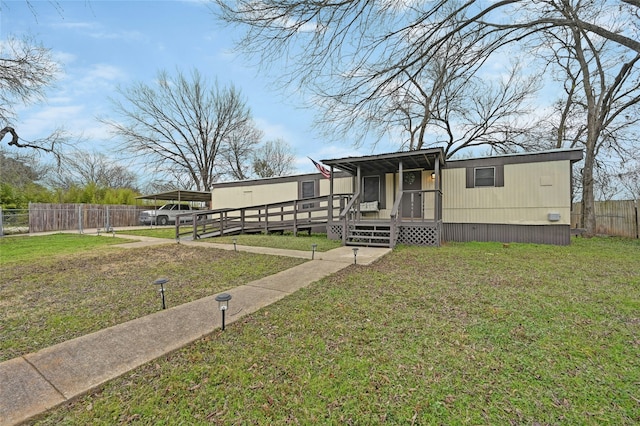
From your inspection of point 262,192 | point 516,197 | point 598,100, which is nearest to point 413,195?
point 516,197

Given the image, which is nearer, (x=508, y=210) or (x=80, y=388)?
(x=80, y=388)

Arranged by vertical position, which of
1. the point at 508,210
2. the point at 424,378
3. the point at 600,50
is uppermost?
the point at 600,50

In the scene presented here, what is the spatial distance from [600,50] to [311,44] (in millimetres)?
14592

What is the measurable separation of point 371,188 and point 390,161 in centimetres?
223

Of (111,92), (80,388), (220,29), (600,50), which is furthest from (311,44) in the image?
(111,92)

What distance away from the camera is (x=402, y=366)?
209cm

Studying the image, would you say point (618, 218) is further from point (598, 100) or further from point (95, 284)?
point (95, 284)

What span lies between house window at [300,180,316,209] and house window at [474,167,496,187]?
20.4ft

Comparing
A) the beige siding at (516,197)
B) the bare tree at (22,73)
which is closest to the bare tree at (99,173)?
the bare tree at (22,73)

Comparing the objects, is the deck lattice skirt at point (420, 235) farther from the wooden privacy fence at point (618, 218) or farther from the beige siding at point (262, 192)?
the wooden privacy fence at point (618, 218)

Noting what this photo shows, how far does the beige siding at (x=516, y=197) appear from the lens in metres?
8.53

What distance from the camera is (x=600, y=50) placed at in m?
11.5

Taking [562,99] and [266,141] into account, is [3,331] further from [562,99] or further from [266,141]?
[266,141]

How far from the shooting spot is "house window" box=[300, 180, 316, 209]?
12.1 metres
